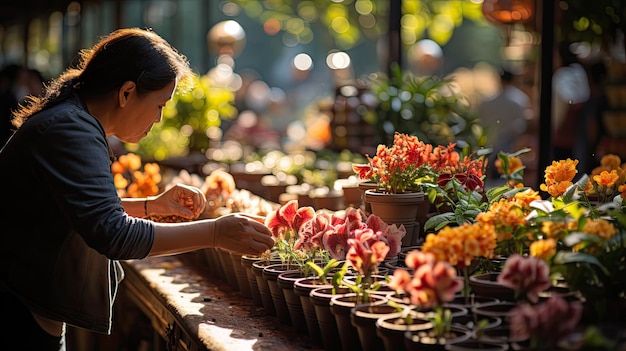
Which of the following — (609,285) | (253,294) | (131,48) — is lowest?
(253,294)

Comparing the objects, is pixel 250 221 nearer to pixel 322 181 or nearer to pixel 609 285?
pixel 609 285

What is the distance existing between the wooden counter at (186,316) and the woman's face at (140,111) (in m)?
0.54

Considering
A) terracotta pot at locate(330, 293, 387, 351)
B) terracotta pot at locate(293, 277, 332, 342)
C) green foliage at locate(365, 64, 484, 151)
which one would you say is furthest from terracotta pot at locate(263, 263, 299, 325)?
green foliage at locate(365, 64, 484, 151)

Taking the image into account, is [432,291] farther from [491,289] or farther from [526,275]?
[491,289]

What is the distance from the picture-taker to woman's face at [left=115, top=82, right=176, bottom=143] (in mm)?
2248

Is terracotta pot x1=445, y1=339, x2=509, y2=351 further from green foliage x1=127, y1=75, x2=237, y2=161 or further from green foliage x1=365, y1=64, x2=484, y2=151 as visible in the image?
green foliage x1=127, y1=75, x2=237, y2=161

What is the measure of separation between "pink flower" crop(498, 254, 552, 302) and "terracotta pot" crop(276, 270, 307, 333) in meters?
0.76

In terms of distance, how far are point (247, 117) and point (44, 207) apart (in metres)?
9.01

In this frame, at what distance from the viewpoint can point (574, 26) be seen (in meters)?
6.16

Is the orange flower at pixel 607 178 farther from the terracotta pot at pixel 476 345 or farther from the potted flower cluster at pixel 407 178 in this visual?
the terracotta pot at pixel 476 345

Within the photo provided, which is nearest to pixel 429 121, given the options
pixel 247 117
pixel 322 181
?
pixel 322 181

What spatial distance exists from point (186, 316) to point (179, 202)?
0.35m

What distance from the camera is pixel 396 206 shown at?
256 cm

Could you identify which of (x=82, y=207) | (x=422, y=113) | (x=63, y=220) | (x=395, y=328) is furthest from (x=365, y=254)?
(x=422, y=113)
